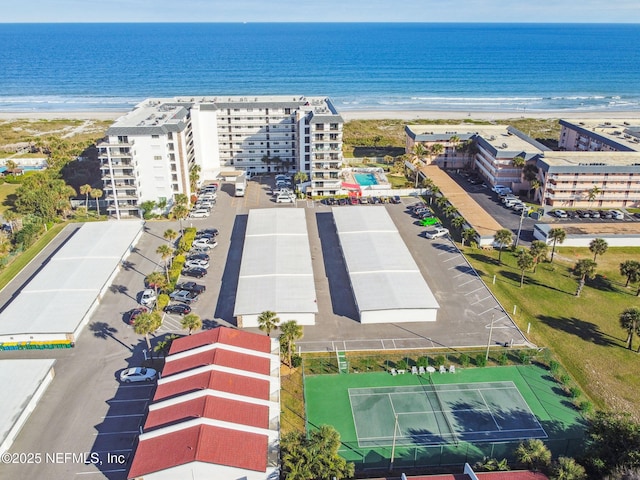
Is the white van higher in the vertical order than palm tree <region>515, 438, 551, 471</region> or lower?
higher

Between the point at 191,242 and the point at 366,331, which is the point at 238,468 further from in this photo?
the point at 191,242

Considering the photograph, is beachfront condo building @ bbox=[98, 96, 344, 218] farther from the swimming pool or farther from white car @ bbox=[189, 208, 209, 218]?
the swimming pool

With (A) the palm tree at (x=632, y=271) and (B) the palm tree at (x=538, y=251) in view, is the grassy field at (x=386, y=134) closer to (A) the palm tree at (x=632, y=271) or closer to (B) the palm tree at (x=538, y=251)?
(B) the palm tree at (x=538, y=251)

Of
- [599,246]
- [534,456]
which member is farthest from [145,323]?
[599,246]

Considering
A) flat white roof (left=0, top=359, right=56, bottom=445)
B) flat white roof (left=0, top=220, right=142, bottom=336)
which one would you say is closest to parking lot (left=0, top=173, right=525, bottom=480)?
flat white roof (left=0, top=359, right=56, bottom=445)

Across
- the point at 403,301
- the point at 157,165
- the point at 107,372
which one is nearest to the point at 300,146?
the point at 157,165

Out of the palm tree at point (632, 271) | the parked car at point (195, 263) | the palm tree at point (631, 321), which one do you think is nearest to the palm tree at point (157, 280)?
the parked car at point (195, 263)

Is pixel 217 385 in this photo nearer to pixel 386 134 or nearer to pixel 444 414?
pixel 444 414
